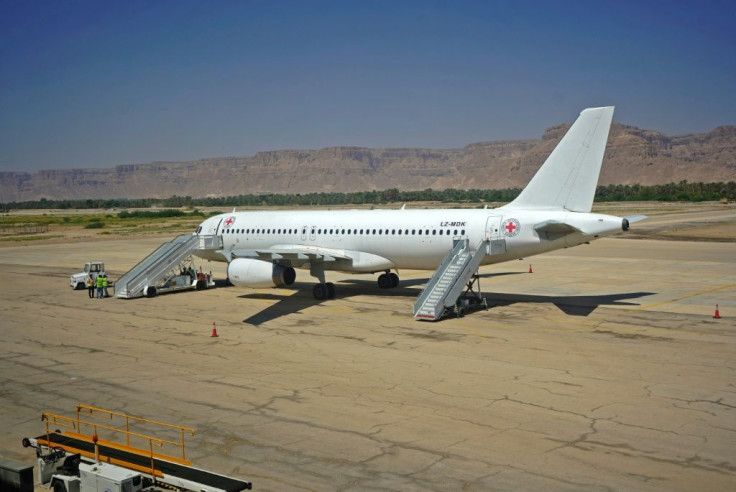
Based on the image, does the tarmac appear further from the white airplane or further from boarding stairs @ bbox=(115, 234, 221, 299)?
the white airplane

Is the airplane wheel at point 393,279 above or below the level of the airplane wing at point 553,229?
below

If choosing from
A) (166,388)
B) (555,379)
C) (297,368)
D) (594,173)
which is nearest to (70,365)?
(166,388)

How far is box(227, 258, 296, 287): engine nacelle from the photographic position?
33.7m

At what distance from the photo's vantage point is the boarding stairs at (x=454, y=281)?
94.4ft

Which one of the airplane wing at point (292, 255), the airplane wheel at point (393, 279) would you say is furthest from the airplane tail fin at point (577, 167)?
the airplane wing at point (292, 255)

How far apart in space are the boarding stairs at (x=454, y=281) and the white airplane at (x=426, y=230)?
52 centimetres

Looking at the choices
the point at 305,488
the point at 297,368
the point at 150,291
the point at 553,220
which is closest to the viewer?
the point at 305,488

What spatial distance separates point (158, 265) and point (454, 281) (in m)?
17.9

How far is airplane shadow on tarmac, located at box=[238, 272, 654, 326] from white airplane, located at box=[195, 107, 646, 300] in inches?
43.9

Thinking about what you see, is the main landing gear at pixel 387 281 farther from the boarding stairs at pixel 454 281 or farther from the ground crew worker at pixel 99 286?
the ground crew worker at pixel 99 286

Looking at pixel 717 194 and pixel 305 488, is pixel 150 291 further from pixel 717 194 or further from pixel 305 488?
pixel 717 194

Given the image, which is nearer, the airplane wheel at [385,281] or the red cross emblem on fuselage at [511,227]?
the red cross emblem on fuselage at [511,227]

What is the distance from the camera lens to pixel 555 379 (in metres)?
19.7

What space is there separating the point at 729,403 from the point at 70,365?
62.3 feet
